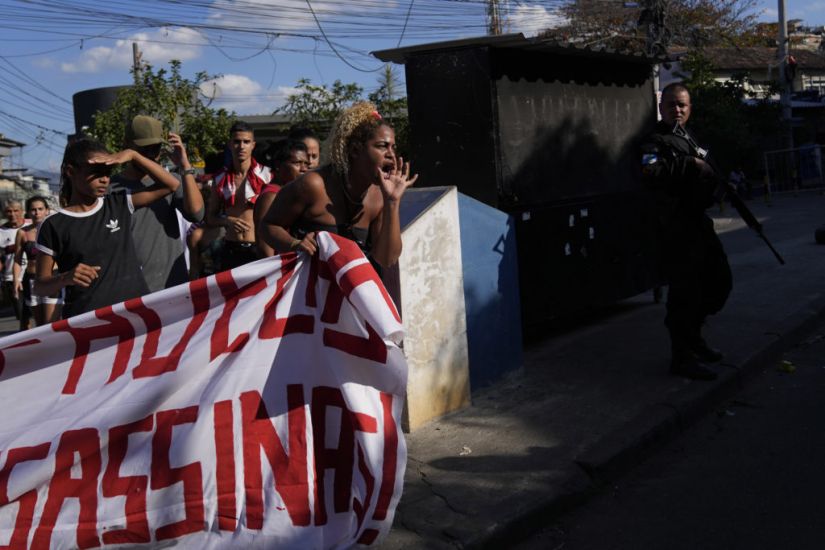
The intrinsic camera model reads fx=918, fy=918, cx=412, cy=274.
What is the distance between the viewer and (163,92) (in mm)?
20062

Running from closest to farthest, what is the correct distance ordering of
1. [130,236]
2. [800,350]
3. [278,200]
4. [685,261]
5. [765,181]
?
[278,200] → [130,236] → [685,261] → [800,350] → [765,181]

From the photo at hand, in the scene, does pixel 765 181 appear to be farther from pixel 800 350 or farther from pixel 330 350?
pixel 330 350

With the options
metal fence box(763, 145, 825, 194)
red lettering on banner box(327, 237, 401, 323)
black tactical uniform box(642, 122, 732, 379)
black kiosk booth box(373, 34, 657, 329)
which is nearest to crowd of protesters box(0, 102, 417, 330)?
red lettering on banner box(327, 237, 401, 323)

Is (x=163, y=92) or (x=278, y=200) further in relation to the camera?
(x=163, y=92)

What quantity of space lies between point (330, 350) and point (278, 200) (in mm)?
745

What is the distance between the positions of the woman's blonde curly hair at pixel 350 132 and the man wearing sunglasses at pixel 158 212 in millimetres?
1278

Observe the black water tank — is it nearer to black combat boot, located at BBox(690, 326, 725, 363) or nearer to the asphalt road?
black combat boot, located at BBox(690, 326, 725, 363)

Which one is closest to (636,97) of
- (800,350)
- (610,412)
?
(800,350)

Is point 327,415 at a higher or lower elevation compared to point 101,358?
lower

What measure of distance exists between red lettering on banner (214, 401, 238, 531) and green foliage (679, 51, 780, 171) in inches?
1195

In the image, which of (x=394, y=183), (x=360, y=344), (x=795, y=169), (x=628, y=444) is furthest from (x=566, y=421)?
(x=795, y=169)

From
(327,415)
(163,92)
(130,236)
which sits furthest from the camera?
(163,92)

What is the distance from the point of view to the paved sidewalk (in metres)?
4.10

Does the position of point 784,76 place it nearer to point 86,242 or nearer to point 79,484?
point 86,242
